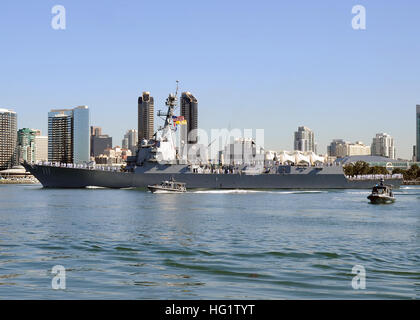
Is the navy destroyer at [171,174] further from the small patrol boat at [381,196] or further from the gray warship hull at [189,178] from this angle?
the small patrol boat at [381,196]

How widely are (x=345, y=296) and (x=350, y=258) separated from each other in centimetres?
599

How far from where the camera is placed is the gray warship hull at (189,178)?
78.6m

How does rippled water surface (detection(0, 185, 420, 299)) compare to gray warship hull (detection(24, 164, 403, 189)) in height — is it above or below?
below

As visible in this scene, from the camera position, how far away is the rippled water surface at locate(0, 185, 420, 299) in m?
13.1

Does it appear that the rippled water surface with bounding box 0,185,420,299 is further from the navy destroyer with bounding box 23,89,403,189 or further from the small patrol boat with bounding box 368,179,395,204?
the navy destroyer with bounding box 23,89,403,189

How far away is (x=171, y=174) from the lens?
78.6 metres

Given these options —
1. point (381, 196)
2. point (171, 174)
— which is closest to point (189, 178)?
point (171, 174)

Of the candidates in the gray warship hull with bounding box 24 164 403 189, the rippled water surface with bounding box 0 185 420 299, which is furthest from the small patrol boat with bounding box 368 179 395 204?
the gray warship hull with bounding box 24 164 403 189

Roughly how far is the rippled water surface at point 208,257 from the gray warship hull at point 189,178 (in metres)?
45.6

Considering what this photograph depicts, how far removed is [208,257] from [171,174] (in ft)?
199

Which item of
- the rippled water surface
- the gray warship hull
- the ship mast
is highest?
the ship mast

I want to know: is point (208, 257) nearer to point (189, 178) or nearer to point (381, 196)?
point (381, 196)
